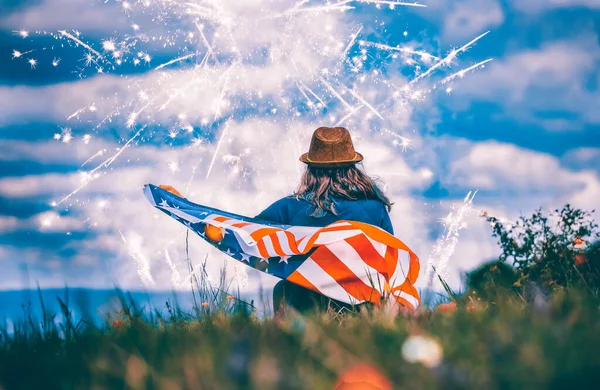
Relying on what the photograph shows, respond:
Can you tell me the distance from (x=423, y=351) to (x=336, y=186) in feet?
11.5

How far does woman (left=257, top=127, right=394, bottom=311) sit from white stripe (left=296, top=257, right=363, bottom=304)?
1.27 feet

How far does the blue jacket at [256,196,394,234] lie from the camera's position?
16.5ft

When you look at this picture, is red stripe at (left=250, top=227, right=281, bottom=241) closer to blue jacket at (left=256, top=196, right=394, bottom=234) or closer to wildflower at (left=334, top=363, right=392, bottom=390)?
blue jacket at (left=256, top=196, right=394, bottom=234)

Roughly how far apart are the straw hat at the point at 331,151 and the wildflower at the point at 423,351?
3.36m

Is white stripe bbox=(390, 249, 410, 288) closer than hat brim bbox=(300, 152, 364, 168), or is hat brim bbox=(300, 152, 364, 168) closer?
white stripe bbox=(390, 249, 410, 288)

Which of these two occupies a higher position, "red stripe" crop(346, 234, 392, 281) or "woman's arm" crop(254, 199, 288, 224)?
"woman's arm" crop(254, 199, 288, 224)

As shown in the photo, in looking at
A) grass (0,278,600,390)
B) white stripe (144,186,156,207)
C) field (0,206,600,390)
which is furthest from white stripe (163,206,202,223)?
grass (0,278,600,390)

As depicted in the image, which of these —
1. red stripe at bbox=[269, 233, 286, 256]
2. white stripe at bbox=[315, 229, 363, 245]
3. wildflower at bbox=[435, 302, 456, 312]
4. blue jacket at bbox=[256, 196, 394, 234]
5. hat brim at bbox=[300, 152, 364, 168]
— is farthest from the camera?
hat brim at bbox=[300, 152, 364, 168]

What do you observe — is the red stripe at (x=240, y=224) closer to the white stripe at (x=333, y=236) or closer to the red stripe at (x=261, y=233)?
the red stripe at (x=261, y=233)

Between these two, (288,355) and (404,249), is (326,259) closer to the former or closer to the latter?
(404,249)

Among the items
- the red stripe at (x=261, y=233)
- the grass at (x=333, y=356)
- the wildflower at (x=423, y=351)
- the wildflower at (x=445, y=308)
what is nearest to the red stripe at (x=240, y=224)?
the red stripe at (x=261, y=233)

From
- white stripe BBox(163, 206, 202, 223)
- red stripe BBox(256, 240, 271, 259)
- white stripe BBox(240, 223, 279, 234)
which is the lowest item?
red stripe BBox(256, 240, 271, 259)

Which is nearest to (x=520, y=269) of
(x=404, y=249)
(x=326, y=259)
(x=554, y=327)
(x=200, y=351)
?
(x=404, y=249)

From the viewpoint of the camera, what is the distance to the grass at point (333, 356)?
154 cm
